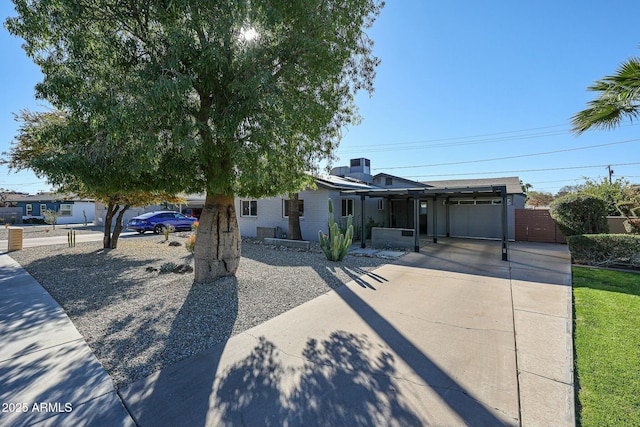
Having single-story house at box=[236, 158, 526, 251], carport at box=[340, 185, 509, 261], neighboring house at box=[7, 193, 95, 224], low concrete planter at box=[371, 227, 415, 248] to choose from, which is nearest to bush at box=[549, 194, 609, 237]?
carport at box=[340, 185, 509, 261]

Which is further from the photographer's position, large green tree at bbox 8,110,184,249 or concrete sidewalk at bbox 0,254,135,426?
large green tree at bbox 8,110,184,249

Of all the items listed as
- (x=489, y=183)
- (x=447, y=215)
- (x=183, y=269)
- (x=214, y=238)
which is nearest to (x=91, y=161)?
(x=214, y=238)

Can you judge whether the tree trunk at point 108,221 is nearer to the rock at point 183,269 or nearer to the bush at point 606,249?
the rock at point 183,269

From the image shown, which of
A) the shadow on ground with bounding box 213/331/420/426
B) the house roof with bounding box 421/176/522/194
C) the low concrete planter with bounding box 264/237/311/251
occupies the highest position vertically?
the house roof with bounding box 421/176/522/194

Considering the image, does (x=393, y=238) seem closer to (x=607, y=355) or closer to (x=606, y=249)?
(x=606, y=249)

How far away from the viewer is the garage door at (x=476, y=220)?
1580cm

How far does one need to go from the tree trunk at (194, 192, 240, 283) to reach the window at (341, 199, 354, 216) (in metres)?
9.09

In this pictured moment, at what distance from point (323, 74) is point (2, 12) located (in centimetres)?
553

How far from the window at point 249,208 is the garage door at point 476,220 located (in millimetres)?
11536

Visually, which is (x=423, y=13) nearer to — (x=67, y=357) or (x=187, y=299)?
(x=187, y=299)

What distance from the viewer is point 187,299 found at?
5703 millimetres

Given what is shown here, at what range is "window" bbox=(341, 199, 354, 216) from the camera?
15234 millimetres

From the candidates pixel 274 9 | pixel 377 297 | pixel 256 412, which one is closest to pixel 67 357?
pixel 256 412

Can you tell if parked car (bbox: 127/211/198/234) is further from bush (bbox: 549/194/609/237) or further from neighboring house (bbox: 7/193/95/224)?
bush (bbox: 549/194/609/237)
